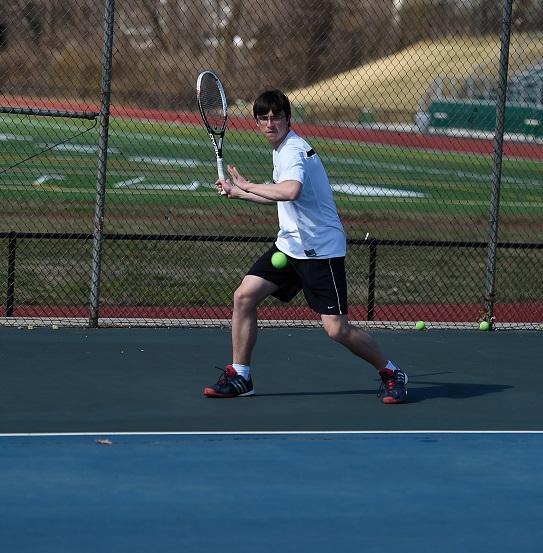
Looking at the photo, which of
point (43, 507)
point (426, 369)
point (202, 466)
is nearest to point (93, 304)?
point (426, 369)

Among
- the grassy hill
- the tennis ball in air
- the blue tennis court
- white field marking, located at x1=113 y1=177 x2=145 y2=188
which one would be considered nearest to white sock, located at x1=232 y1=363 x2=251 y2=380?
the blue tennis court

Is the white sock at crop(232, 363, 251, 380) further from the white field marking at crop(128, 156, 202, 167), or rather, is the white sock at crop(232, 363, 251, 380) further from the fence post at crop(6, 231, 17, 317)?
the white field marking at crop(128, 156, 202, 167)

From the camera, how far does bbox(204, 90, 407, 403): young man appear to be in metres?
8.31

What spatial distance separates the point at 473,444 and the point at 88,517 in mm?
2560

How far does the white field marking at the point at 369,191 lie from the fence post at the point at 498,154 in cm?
1379

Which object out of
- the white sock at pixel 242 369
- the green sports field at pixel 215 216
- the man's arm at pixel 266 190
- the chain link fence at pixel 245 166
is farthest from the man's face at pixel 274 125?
the chain link fence at pixel 245 166

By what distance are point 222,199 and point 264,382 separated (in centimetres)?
1431

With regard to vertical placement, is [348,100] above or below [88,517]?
above

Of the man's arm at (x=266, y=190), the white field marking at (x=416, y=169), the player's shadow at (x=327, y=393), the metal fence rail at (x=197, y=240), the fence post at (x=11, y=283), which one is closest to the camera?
the man's arm at (x=266, y=190)

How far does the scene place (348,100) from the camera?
37656mm

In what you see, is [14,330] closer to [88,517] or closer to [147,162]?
[88,517]

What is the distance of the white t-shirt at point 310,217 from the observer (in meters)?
8.47

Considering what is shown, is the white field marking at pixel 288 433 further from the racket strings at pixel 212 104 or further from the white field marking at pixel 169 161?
the white field marking at pixel 169 161

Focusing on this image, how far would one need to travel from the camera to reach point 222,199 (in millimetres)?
23688
